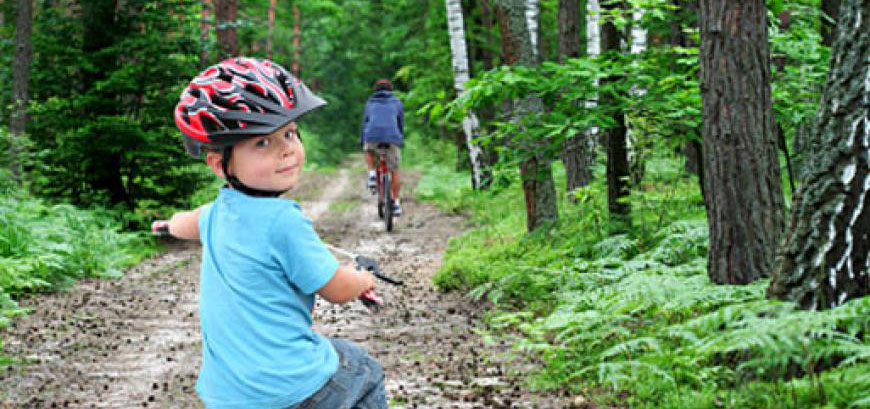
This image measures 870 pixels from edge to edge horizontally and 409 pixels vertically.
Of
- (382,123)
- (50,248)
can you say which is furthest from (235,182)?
(382,123)

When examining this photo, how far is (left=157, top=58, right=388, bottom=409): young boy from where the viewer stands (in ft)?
9.09

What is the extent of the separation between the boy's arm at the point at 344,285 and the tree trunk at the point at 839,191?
271 centimetres

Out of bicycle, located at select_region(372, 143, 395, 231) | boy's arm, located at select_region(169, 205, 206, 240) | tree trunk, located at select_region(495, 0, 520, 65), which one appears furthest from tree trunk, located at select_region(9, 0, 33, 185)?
boy's arm, located at select_region(169, 205, 206, 240)

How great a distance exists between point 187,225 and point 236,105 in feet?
2.09

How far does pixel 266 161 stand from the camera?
297 centimetres

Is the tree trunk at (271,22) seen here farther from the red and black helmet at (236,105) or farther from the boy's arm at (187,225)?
the red and black helmet at (236,105)

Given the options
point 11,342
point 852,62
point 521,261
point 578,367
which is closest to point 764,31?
point 852,62

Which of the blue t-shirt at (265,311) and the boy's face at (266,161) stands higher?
the boy's face at (266,161)

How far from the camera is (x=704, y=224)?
26.6 feet

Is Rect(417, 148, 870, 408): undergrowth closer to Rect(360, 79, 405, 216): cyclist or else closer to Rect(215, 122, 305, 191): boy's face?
Rect(215, 122, 305, 191): boy's face

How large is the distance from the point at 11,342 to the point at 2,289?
5.18 ft

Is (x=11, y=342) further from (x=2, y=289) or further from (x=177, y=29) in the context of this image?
(x=177, y=29)

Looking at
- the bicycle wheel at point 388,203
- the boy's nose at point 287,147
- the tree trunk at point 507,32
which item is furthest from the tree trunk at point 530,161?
the boy's nose at point 287,147

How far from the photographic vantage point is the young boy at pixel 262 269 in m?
2.77
